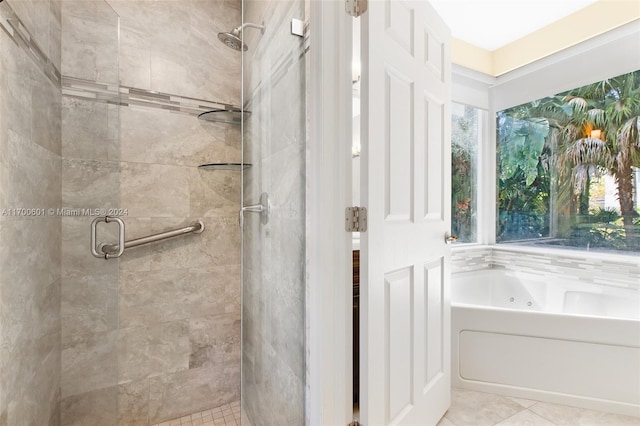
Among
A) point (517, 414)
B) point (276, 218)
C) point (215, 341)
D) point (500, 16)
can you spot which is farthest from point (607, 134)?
point (215, 341)

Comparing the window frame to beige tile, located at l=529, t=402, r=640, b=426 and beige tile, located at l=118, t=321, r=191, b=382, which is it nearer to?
beige tile, located at l=529, t=402, r=640, b=426

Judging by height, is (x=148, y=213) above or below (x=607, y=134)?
below

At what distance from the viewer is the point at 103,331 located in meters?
1.50

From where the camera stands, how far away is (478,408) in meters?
1.71

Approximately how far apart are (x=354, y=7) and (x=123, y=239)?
1457mm

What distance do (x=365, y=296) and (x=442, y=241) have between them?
691 millimetres

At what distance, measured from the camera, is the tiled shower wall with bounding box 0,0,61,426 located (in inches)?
38.9

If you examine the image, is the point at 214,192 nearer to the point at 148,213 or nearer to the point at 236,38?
the point at 148,213

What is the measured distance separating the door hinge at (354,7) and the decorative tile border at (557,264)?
84.9 inches

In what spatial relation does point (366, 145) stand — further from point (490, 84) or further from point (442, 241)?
point (490, 84)

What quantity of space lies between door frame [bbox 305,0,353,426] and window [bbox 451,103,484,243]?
1977mm

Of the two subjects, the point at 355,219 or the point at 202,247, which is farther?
the point at 202,247

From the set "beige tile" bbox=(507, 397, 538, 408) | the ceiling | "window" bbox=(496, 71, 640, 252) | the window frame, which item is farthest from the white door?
"window" bbox=(496, 71, 640, 252)

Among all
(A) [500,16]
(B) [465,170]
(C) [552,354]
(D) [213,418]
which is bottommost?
(D) [213,418]
